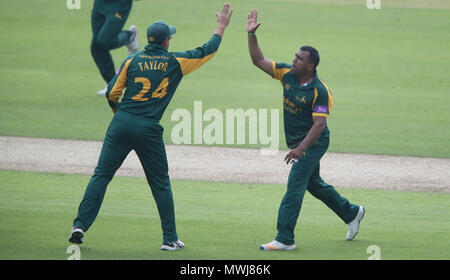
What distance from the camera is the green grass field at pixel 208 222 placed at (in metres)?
7.81

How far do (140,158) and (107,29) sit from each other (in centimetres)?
843

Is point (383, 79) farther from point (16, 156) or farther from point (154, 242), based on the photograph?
point (154, 242)

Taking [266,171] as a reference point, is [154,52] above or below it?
above

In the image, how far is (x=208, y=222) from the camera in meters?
9.07

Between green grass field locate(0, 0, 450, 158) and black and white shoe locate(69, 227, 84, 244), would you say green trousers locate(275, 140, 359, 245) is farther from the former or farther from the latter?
green grass field locate(0, 0, 450, 158)

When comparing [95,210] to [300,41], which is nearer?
[95,210]

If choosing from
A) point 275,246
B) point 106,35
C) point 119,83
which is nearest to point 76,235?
point 119,83

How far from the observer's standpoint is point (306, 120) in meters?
8.09

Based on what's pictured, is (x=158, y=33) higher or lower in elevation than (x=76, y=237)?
higher

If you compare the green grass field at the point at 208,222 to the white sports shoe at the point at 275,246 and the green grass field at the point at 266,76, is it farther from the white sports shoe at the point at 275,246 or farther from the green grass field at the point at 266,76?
the green grass field at the point at 266,76

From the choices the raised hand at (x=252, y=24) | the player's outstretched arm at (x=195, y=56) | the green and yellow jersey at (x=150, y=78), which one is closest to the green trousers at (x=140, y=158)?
the green and yellow jersey at (x=150, y=78)

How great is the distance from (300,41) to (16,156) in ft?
39.6

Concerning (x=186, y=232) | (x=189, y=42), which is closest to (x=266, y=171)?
(x=186, y=232)

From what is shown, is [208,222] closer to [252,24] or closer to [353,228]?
[353,228]
